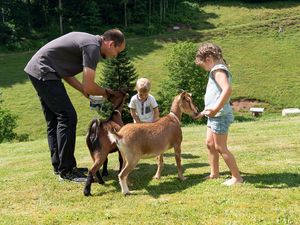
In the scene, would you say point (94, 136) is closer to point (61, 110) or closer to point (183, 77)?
point (61, 110)

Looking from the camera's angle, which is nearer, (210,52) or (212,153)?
(210,52)

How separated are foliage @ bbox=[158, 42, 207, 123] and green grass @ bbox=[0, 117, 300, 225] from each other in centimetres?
3491

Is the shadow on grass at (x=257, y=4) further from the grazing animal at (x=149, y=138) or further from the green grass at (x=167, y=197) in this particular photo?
the grazing animal at (x=149, y=138)

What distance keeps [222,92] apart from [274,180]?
198 cm

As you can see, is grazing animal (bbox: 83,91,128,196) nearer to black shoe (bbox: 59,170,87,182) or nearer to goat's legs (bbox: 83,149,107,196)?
goat's legs (bbox: 83,149,107,196)

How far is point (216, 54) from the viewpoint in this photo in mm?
7312

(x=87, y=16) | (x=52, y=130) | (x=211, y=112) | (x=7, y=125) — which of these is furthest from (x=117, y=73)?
(x=211, y=112)

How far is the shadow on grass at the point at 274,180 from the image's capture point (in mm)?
7251

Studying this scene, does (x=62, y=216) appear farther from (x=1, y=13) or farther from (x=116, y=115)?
(x=1, y=13)

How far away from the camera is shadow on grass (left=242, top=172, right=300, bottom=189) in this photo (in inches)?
285

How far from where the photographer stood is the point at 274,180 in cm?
764

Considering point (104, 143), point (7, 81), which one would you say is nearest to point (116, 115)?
point (104, 143)

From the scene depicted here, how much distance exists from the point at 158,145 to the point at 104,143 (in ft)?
3.17

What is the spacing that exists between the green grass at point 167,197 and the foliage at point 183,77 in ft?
115
